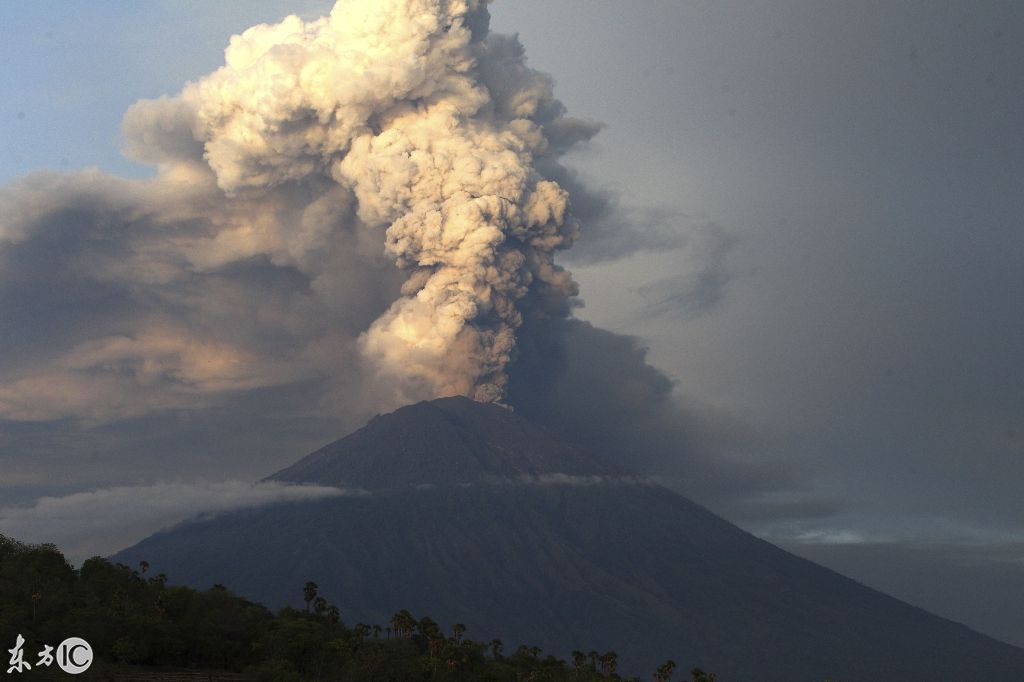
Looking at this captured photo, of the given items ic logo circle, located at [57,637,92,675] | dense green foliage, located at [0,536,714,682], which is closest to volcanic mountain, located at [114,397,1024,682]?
dense green foliage, located at [0,536,714,682]

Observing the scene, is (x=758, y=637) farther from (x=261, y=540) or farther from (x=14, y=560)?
(x=14, y=560)

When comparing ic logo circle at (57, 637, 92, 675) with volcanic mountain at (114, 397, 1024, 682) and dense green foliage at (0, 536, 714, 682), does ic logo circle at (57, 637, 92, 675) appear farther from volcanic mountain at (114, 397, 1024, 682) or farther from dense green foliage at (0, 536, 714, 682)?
volcanic mountain at (114, 397, 1024, 682)

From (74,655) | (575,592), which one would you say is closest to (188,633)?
(74,655)

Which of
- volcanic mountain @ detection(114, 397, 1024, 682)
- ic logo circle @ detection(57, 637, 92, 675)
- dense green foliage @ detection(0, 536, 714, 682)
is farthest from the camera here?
volcanic mountain @ detection(114, 397, 1024, 682)

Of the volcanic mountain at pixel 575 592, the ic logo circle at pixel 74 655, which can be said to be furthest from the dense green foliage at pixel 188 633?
the volcanic mountain at pixel 575 592

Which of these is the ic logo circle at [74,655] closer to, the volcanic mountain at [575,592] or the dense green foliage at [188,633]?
the dense green foliage at [188,633]
